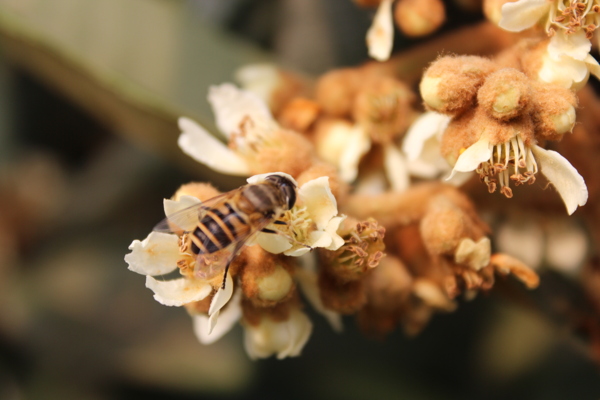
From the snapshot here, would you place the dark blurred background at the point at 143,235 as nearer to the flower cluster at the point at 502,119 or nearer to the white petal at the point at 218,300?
the flower cluster at the point at 502,119

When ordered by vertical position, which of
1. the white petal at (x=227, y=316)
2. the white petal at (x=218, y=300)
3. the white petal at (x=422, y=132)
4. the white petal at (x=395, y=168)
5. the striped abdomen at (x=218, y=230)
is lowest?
the white petal at (x=395, y=168)

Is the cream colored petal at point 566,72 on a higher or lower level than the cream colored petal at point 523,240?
higher

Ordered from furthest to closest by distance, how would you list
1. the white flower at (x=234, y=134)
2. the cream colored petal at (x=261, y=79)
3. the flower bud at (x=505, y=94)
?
1. the cream colored petal at (x=261, y=79)
2. the white flower at (x=234, y=134)
3. the flower bud at (x=505, y=94)

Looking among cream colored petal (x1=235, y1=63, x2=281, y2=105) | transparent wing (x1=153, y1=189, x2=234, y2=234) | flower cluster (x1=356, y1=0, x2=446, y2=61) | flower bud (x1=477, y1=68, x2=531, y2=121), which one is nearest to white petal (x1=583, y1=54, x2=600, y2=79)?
flower bud (x1=477, y1=68, x2=531, y2=121)

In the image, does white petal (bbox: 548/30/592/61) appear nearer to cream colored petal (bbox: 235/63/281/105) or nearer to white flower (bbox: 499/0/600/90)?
white flower (bbox: 499/0/600/90)

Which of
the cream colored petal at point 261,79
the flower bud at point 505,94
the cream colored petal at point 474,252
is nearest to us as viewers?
the flower bud at point 505,94

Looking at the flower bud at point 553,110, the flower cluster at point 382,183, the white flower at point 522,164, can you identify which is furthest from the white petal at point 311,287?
the flower bud at point 553,110

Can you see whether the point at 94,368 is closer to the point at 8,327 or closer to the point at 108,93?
the point at 8,327

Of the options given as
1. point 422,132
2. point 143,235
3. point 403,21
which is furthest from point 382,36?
point 143,235
